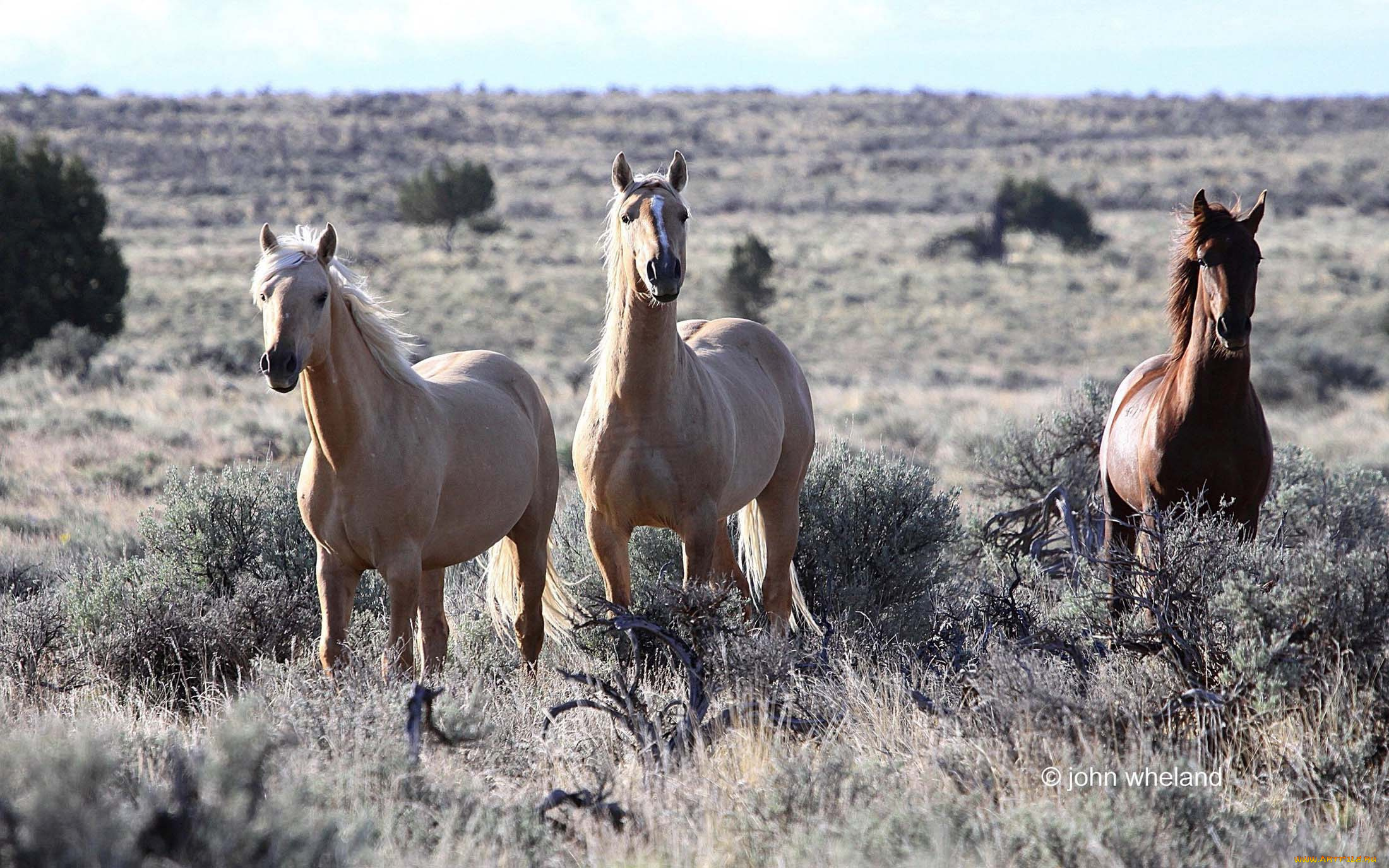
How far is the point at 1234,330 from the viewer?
501 cm

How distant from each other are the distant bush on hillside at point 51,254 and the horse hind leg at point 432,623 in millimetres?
16060

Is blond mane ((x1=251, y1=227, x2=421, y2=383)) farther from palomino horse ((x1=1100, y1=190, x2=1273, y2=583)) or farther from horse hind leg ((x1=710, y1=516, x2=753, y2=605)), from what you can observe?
palomino horse ((x1=1100, y1=190, x2=1273, y2=583))

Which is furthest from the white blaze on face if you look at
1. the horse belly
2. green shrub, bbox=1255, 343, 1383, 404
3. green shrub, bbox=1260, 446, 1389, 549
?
green shrub, bbox=1255, 343, 1383, 404

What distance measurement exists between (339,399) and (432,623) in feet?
4.15

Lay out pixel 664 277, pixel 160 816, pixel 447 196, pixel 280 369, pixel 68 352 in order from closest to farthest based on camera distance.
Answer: pixel 160 816 → pixel 280 369 → pixel 664 277 → pixel 68 352 → pixel 447 196

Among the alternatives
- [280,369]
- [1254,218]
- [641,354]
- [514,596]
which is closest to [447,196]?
[514,596]

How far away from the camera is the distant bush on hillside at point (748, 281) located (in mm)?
30188

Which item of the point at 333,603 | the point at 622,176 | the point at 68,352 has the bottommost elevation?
the point at 68,352

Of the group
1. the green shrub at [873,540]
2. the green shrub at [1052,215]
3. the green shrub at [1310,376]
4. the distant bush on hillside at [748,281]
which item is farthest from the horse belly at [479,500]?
the green shrub at [1052,215]

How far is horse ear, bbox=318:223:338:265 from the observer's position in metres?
4.46

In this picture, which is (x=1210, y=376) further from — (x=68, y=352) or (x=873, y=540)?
(x=68, y=352)

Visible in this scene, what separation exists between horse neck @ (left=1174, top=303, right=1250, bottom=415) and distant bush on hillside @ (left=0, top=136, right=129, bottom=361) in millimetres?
18117

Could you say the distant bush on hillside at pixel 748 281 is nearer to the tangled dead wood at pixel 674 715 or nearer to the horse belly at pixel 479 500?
the horse belly at pixel 479 500

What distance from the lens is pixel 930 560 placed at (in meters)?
6.88
